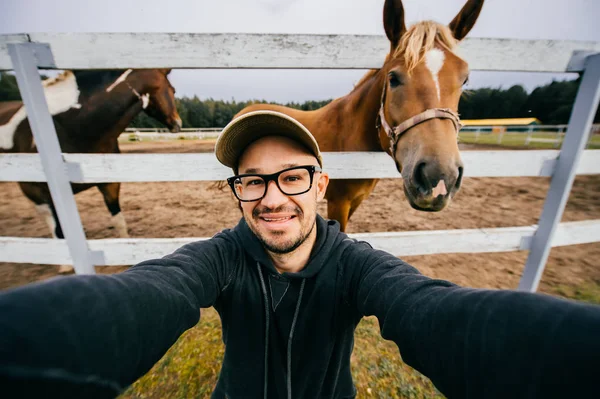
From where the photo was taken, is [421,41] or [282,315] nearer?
[282,315]

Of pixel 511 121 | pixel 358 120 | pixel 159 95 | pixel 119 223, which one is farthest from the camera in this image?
pixel 511 121

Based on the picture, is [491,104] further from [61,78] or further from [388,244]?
[61,78]

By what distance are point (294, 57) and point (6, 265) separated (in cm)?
460

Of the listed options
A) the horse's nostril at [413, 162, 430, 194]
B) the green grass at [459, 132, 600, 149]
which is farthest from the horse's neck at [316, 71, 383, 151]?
the green grass at [459, 132, 600, 149]

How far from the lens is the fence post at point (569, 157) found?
1479 mm

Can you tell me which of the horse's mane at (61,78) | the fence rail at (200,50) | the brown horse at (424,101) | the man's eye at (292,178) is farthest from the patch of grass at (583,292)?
the horse's mane at (61,78)

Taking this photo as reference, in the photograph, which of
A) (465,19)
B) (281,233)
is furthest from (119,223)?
(465,19)

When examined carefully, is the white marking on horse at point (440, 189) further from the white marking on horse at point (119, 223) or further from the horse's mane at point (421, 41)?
the white marking on horse at point (119, 223)

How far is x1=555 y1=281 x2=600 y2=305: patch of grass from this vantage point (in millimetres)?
2416

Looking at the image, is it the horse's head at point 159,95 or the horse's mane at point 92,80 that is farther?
the horse's head at point 159,95

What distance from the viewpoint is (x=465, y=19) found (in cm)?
145

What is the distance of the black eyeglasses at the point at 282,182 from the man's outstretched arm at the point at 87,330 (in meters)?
0.53

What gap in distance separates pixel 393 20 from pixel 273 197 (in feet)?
4.47

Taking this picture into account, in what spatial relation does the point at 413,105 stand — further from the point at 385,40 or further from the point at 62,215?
the point at 62,215
